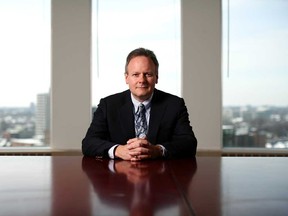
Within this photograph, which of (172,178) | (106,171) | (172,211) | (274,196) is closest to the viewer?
(172,211)

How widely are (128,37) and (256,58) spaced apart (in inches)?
68.9

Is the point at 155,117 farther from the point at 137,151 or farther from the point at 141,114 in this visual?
the point at 137,151

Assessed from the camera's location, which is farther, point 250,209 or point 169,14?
point 169,14

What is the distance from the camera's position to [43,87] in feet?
15.0

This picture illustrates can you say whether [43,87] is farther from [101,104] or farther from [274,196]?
[274,196]

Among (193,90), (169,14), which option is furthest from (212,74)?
(169,14)

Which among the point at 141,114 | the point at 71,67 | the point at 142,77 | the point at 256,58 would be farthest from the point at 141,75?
the point at 256,58

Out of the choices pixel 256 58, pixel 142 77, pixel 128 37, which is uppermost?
pixel 128 37

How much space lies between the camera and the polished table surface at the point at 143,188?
880 millimetres

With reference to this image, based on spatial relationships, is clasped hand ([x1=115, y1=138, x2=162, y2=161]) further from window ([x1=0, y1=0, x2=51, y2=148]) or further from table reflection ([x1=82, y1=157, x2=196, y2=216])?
window ([x1=0, y1=0, x2=51, y2=148])

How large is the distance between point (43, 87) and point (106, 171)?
11.2 ft

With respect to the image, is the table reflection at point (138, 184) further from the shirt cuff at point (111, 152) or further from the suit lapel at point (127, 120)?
the suit lapel at point (127, 120)

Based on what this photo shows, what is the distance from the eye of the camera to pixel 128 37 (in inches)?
181

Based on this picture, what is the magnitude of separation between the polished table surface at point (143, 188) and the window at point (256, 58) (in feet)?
9.59
